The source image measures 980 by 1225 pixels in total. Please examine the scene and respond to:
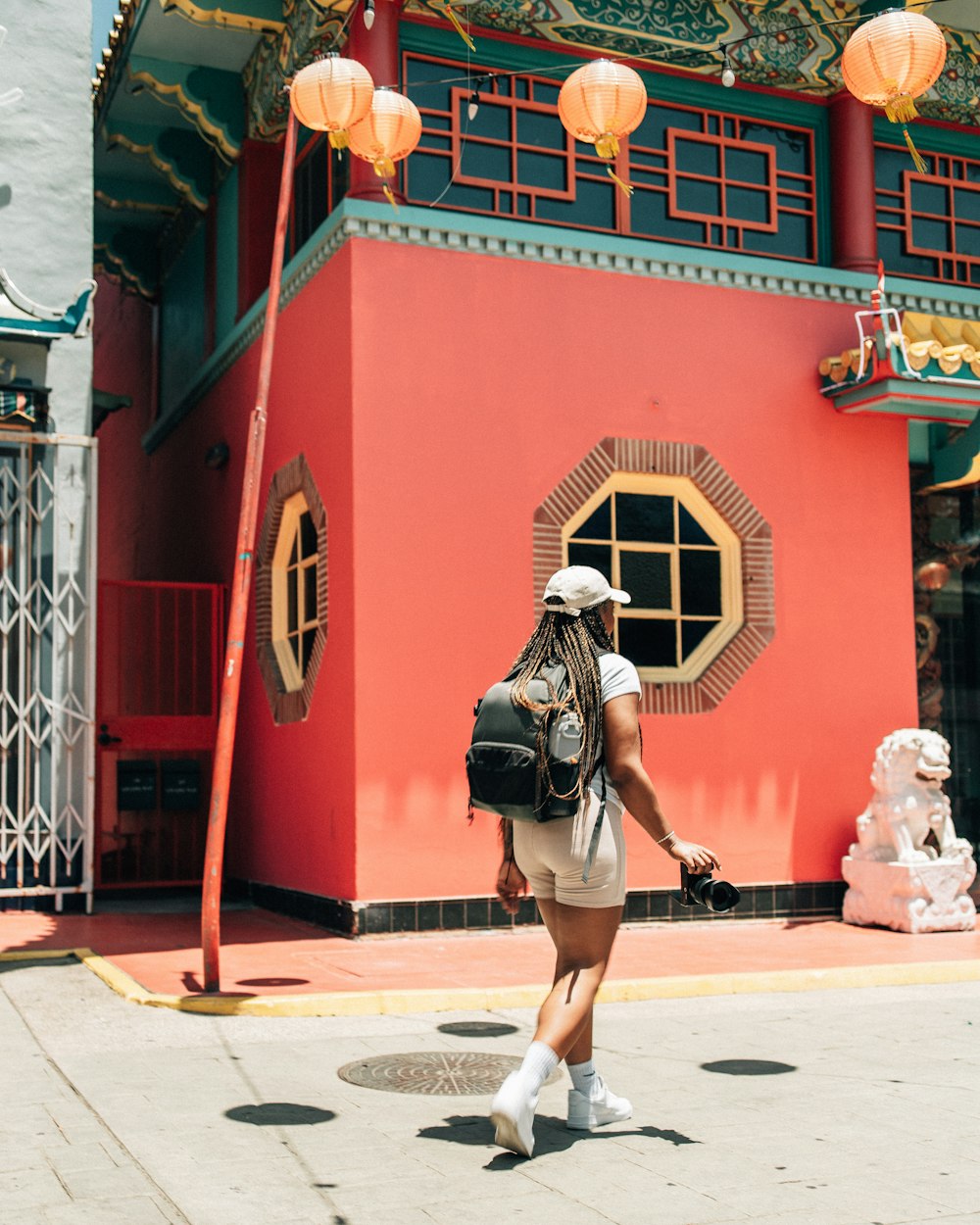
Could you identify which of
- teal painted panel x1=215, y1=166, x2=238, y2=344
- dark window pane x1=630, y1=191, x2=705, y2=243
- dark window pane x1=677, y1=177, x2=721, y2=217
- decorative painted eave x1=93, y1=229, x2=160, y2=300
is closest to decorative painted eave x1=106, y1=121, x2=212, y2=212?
teal painted panel x1=215, y1=166, x2=238, y2=344

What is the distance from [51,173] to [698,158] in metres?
5.38

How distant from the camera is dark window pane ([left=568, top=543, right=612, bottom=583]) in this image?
10.4 meters

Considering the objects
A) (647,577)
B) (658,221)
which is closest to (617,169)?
(658,221)

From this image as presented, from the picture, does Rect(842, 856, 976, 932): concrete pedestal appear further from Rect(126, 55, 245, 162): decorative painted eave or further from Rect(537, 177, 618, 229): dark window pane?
Rect(126, 55, 245, 162): decorative painted eave

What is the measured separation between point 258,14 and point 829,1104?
9.95 m

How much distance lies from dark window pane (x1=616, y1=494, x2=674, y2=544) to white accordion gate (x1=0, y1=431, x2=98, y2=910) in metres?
4.29

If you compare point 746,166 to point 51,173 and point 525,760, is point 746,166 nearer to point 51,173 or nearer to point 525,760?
point 51,173

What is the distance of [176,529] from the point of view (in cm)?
1518

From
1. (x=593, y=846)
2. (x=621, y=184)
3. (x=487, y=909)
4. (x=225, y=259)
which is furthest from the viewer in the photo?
(x=225, y=259)

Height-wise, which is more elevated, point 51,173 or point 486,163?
point 51,173

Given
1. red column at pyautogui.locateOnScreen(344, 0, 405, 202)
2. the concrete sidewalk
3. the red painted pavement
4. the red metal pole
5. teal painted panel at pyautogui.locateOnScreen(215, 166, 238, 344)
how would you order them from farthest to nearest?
teal painted panel at pyautogui.locateOnScreen(215, 166, 238, 344)
red column at pyautogui.locateOnScreen(344, 0, 405, 202)
the red painted pavement
the red metal pole
the concrete sidewalk

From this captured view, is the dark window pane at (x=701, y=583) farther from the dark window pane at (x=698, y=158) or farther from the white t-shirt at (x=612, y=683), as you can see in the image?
the white t-shirt at (x=612, y=683)

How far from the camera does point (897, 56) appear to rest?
25.7ft

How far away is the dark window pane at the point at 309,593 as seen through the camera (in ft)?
36.0
